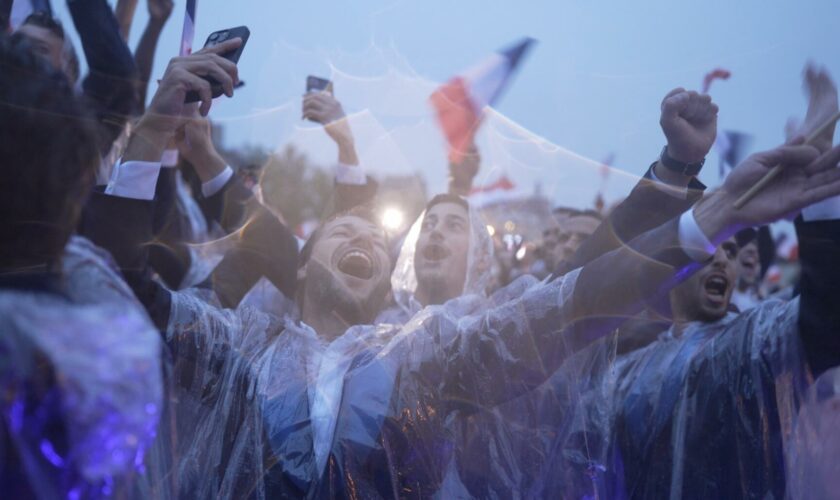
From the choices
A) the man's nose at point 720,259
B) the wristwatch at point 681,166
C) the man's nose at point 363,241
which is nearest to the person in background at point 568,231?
the man's nose at point 720,259

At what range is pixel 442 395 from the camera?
1.94 m

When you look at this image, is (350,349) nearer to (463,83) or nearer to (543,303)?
(543,303)

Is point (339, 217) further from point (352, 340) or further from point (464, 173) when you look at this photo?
point (464, 173)

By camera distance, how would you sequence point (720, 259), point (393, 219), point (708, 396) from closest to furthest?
point (708, 396), point (720, 259), point (393, 219)

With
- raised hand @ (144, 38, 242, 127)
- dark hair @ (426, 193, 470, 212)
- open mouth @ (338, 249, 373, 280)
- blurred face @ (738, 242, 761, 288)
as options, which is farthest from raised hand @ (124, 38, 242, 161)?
blurred face @ (738, 242, 761, 288)

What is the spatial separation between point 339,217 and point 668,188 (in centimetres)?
138

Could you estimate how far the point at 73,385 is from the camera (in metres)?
1.09

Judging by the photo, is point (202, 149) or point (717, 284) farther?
point (717, 284)

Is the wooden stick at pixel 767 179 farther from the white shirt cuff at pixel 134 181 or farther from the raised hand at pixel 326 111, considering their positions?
the raised hand at pixel 326 111

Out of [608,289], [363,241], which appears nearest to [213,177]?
[363,241]

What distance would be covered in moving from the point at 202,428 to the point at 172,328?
287 millimetres

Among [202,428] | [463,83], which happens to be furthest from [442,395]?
[463,83]

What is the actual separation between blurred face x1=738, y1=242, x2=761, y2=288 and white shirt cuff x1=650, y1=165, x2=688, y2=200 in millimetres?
3047

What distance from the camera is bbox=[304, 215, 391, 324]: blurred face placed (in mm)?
2662
